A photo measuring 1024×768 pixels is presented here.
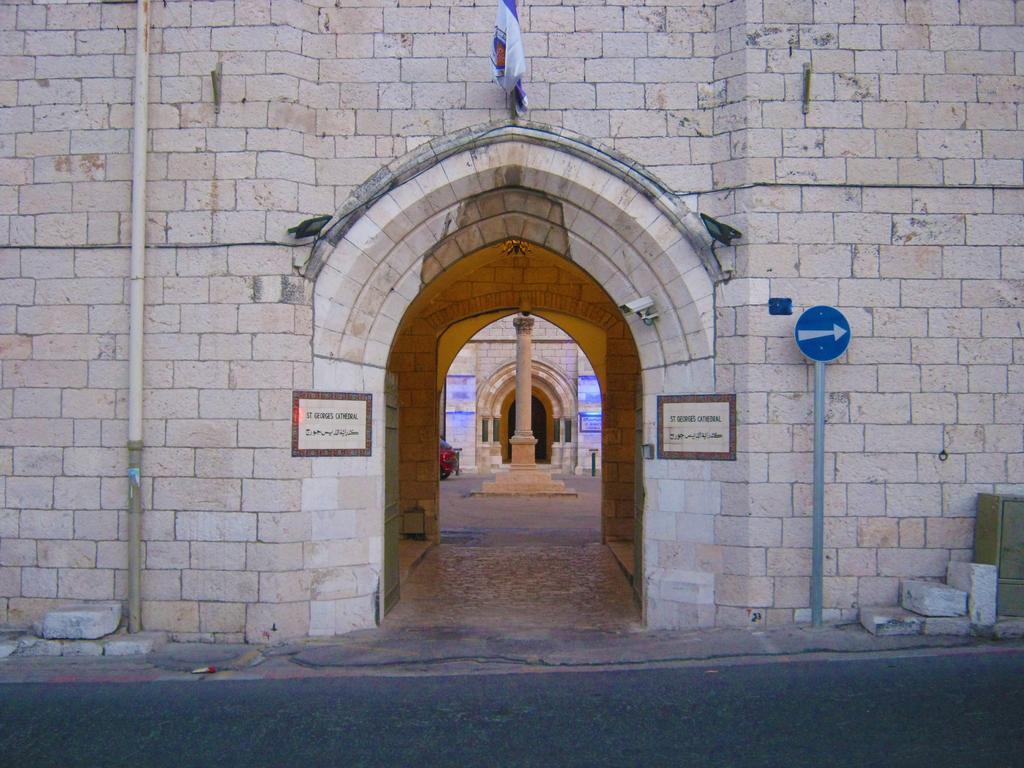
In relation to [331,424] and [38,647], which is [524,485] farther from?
[38,647]

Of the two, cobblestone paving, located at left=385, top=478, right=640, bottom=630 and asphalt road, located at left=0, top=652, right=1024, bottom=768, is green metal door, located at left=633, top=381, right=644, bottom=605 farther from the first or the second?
asphalt road, located at left=0, top=652, right=1024, bottom=768

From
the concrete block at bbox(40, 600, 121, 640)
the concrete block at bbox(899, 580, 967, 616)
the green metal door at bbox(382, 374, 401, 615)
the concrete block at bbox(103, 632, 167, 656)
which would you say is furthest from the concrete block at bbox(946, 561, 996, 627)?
the concrete block at bbox(40, 600, 121, 640)

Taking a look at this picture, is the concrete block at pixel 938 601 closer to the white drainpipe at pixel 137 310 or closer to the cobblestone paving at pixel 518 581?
the cobblestone paving at pixel 518 581

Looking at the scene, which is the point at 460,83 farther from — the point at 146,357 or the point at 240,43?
the point at 146,357

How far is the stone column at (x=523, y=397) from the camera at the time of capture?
67.0 feet

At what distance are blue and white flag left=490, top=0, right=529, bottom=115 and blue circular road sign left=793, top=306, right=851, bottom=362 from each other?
2.63 m

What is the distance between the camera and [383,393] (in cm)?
693

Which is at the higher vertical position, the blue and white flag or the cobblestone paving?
the blue and white flag

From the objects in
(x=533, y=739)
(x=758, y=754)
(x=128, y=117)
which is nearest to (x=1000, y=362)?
(x=758, y=754)

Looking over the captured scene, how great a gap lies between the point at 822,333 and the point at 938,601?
77.0 inches

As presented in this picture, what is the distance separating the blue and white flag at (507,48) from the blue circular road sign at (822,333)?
2628 millimetres

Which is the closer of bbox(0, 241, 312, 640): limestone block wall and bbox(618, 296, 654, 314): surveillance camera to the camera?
bbox(0, 241, 312, 640): limestone block wall

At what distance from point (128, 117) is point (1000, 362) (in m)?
6.54

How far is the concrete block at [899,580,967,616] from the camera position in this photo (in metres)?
5.96
